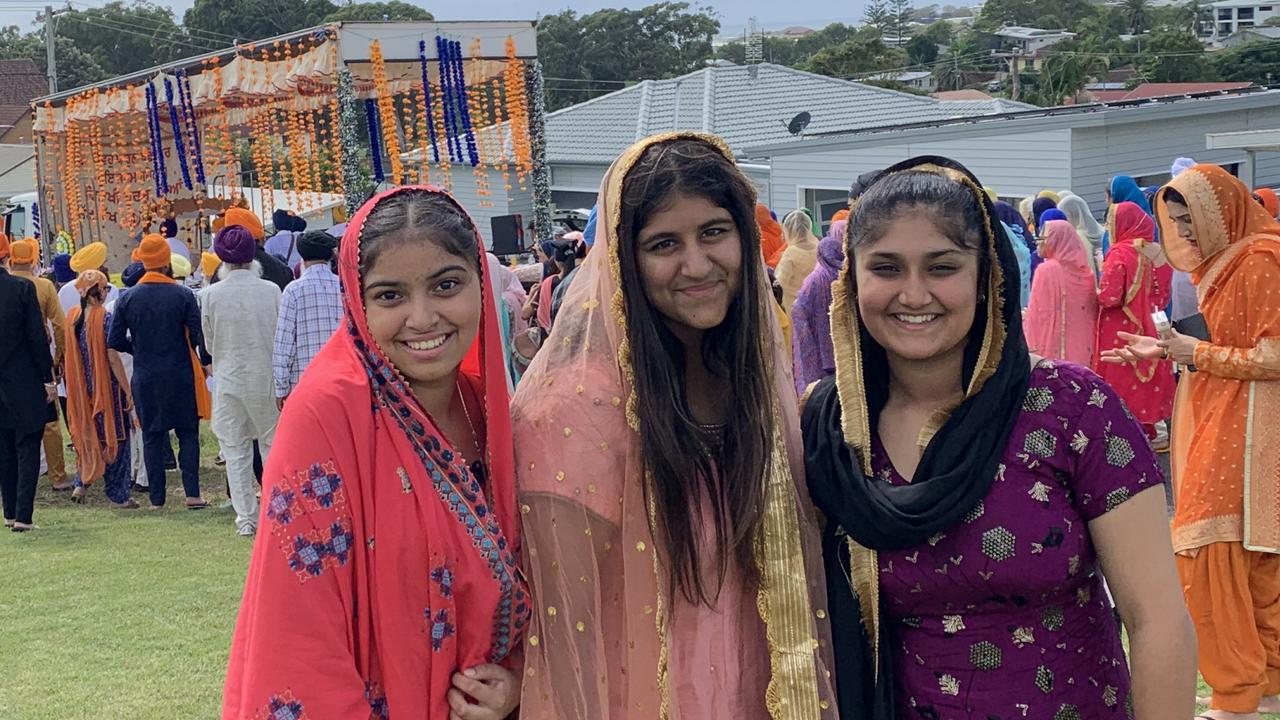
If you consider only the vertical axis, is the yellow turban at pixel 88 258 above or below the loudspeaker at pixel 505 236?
above

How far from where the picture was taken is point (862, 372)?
2297 millimetres

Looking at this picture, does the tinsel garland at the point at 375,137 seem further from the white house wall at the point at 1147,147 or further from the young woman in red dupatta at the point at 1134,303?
the young woman in red dupatta at the point at 1134,303

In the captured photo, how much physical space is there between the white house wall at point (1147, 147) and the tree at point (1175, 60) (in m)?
30.0

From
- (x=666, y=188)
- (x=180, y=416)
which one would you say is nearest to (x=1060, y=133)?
(x=180, y=416)

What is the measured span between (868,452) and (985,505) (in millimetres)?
214

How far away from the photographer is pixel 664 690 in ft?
7.38

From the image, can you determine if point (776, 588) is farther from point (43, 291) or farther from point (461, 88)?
point (461, 88)

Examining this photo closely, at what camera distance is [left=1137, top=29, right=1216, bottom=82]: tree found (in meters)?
47.1

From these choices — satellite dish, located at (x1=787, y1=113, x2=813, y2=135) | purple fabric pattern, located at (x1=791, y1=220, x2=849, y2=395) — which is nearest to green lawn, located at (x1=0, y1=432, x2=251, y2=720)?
purple fabric pattern, located at (x1=791, y1=220, x2=849, y2=395)

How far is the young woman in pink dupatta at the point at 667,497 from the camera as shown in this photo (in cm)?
225

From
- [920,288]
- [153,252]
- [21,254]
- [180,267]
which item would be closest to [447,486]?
[920,288]

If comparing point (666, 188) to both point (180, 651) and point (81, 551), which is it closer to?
point (180, 651)

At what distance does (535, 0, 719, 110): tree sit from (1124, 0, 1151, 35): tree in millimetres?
39126

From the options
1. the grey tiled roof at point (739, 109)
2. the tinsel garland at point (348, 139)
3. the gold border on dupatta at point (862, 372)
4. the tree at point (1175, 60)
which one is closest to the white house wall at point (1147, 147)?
the grey tiled roof at point (739, 109)
